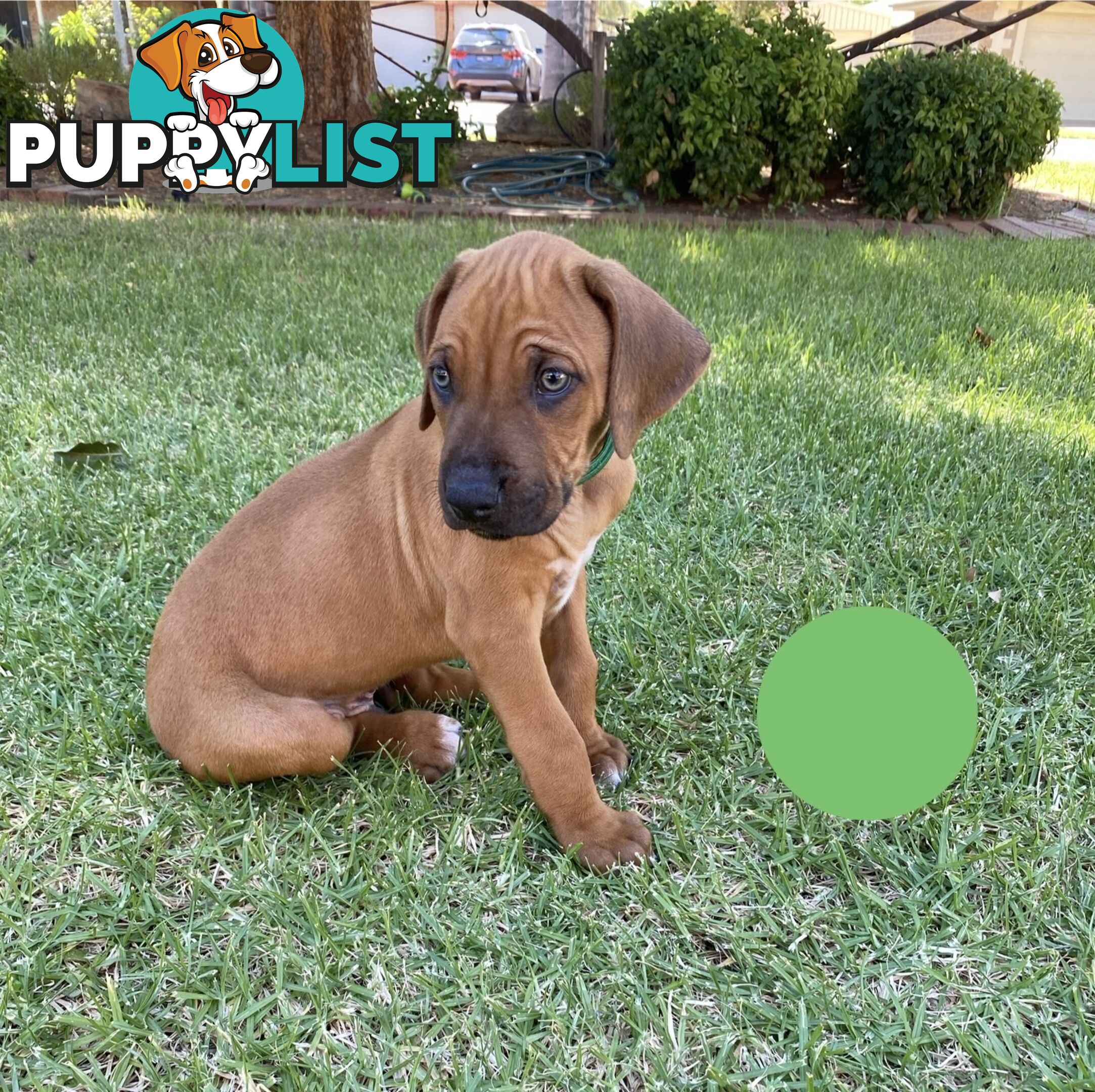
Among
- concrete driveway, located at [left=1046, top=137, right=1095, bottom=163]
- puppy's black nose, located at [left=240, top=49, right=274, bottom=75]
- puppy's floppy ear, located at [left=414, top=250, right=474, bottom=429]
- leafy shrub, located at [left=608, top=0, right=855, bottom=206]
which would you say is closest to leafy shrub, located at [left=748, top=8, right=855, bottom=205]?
leafy shrub, located at [left=608, top=0, right=855, bottom=206]

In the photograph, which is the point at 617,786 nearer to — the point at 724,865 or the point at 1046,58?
the point at 724,865

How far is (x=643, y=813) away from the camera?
2633 millimetres

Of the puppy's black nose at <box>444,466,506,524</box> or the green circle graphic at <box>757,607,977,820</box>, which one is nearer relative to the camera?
the puppy's black nose at <box>444,466,506,524</box>

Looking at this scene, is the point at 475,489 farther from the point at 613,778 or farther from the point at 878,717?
the point at 878,717

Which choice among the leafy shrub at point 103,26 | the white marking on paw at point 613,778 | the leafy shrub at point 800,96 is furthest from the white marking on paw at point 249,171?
the white marking on paw at point 613,778

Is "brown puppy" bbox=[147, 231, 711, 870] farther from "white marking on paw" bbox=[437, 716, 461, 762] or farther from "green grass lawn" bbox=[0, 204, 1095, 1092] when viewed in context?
"green grass lawn" bbox=[0, 204, 1095, 1092]

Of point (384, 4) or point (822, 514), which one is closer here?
point (822, 514)

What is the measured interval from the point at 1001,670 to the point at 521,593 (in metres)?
1.75

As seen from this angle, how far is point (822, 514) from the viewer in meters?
4.04

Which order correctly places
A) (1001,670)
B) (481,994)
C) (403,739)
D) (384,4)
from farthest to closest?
(384,4) < (1001,670) < (403,739) < (481,994)

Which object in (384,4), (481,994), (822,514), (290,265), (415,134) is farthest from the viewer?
(384,4)

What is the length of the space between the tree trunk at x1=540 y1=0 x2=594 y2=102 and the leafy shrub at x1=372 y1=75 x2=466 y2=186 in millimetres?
3290

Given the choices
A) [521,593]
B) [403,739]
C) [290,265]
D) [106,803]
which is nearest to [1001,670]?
[521,593]

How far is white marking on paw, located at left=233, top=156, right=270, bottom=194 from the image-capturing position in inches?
443
